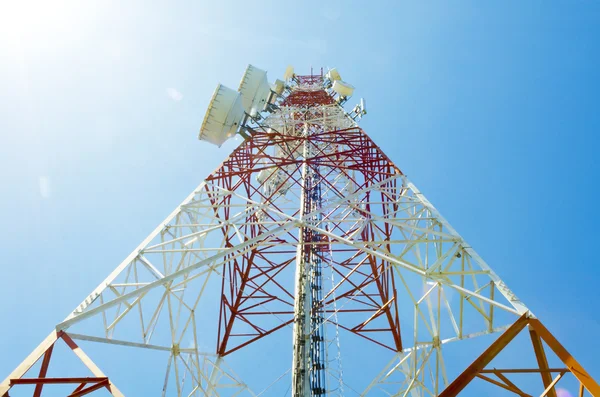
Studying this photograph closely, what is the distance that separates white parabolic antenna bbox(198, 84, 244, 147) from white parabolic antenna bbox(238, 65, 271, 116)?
2.97 m

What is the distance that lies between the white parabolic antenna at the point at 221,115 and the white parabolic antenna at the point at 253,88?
297cm

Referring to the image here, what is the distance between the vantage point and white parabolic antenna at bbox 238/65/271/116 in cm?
1325

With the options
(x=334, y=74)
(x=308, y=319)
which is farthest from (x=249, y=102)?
(x=334, y=74)

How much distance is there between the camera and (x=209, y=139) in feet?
34.1

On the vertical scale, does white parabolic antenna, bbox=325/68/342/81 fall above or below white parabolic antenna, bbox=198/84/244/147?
above

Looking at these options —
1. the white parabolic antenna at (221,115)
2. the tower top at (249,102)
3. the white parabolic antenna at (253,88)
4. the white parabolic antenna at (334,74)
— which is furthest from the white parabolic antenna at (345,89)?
the white parabolic antenna at (221,115)

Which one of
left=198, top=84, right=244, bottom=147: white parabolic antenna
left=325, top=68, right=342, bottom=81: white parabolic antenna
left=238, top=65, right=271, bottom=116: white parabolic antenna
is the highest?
left=325, top=68, right=342, bottom=81: white parabolic antenna

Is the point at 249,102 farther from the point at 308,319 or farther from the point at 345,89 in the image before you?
the point at 308,319

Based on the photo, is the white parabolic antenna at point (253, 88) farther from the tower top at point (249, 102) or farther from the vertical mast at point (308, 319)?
the vertical mast at point (308, 319)

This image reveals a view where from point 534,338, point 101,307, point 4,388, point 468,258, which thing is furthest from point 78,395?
point 468,258

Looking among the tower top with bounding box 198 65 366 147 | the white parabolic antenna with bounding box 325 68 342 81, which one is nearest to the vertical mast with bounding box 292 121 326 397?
the tower top with bounding box 198 65 366 147

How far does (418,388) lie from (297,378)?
3.99 m

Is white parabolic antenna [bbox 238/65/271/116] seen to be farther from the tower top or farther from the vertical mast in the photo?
the vertical mast

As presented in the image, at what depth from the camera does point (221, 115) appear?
10.1 meters
